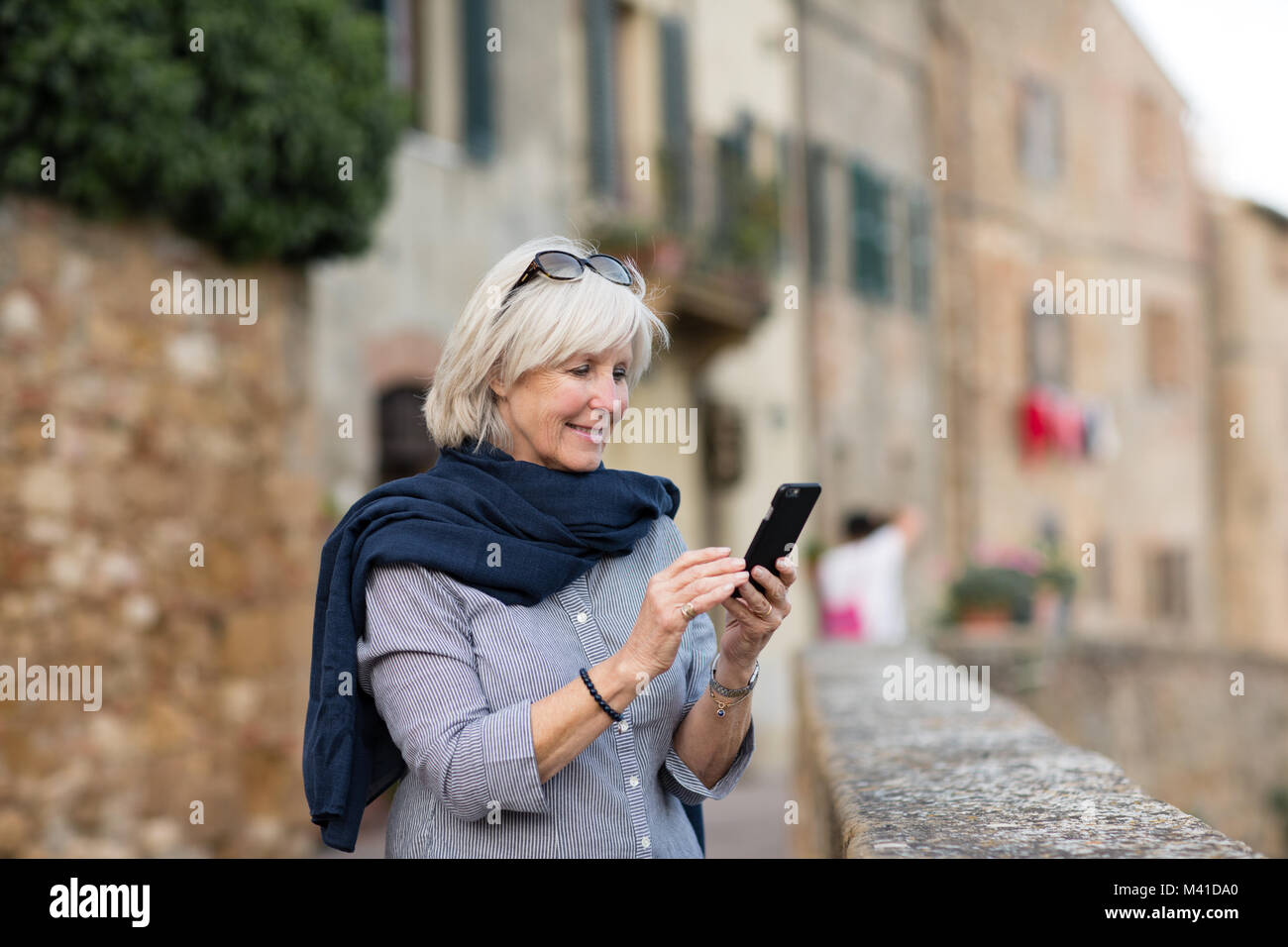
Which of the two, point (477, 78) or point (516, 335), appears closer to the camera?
point (516, 335)

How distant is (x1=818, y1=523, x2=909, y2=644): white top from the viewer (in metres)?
8.06

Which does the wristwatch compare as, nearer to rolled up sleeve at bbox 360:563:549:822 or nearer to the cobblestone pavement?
rolled up sleeve at bbox 360:563:549:822

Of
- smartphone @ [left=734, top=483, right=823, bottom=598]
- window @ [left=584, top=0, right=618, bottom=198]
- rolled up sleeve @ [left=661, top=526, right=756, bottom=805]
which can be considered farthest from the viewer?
window @ [left=584, top=0, right=618, bottom=198]

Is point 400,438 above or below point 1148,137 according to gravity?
below

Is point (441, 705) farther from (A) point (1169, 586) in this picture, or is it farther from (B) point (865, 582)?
(A) point (1169, 586)

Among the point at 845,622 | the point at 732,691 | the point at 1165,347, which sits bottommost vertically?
the point at 845,622

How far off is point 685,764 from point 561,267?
2.52 ft

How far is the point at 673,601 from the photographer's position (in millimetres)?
1884

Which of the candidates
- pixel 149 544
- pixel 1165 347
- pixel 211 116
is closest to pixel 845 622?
pixel 149 544

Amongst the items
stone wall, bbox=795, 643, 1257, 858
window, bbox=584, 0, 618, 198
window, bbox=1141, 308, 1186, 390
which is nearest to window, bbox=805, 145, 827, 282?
window, bbox=584, 0, 618, 198

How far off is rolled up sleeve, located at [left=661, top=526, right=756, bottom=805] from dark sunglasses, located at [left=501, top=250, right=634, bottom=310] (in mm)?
538
